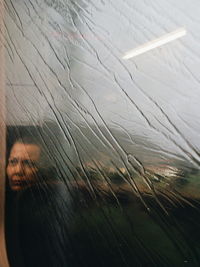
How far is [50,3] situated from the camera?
0.92 meters

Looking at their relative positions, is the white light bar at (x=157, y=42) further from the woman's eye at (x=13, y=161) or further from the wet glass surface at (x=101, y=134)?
the woman's eye at (x=13, y=161)

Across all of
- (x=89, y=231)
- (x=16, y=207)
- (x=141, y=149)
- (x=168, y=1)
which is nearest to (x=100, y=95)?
(x=141, y=149)

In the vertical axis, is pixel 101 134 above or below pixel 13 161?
below

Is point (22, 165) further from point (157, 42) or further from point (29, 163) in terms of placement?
point (157, 42)

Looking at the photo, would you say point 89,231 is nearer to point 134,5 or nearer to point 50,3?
point 134,5

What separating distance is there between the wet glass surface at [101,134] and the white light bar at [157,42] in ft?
0.04

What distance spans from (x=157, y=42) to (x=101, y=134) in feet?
1.02

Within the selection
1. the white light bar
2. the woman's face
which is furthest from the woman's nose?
the white light bar

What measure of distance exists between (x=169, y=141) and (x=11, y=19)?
2.75 ft

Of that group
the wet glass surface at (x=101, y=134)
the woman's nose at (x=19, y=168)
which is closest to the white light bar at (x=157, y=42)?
the wet glass surface at (x=101, y=134)

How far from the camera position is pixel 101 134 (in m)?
0.76

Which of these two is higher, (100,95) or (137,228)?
(100,95)

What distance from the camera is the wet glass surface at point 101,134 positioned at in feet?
2.08

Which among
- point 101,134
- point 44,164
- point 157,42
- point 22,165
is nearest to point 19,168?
point 22,165
